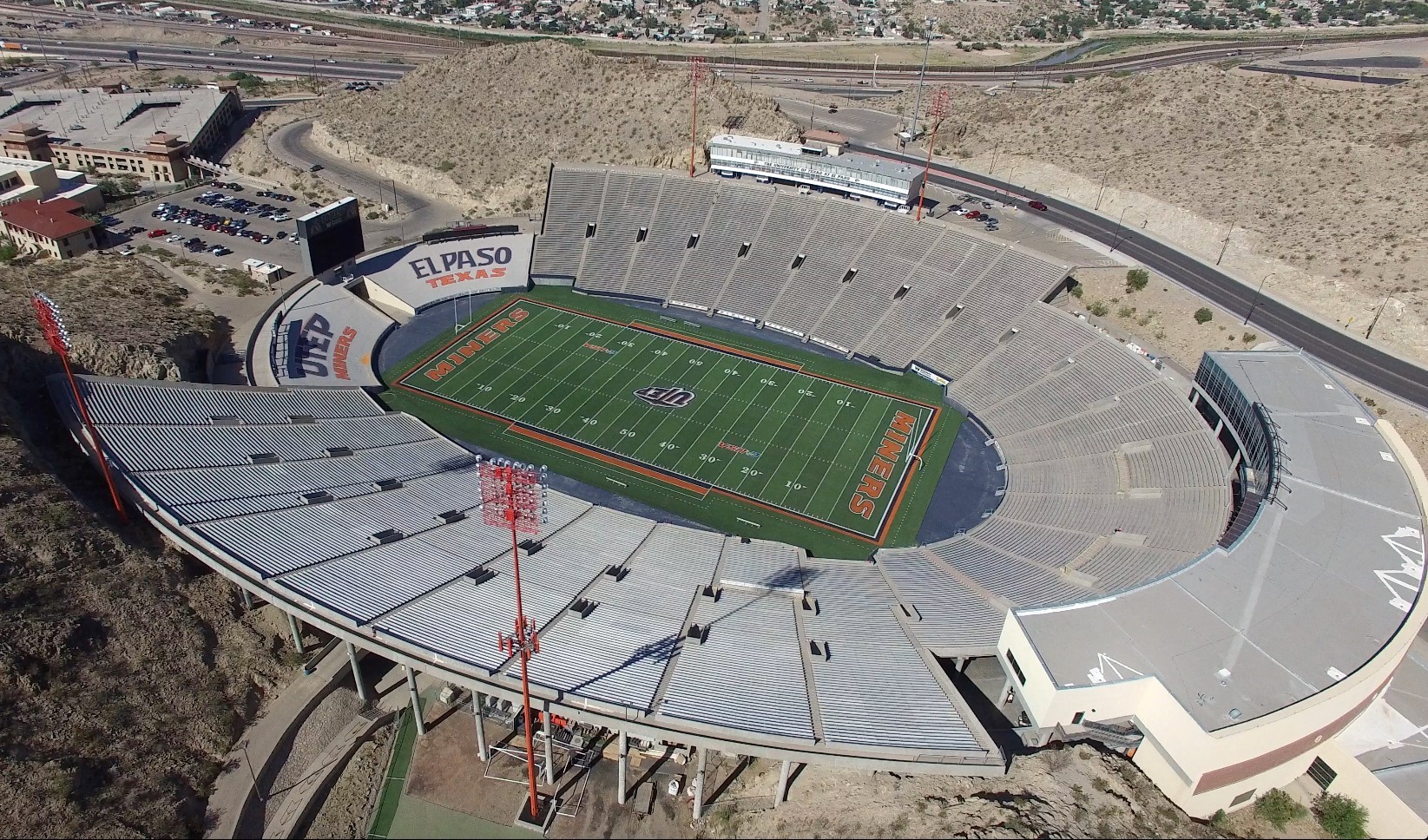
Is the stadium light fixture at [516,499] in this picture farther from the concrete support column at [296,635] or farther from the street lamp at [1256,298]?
the street lamp at [1256,298]

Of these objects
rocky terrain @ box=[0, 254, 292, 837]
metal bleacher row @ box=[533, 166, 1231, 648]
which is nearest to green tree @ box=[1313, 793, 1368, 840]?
metal bleacher row @ box=[533, 166, 1231, 648]

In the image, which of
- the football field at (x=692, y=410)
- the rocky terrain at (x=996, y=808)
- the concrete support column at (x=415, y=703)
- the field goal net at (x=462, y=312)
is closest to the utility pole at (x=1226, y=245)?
the football field at (x=692, y=410)

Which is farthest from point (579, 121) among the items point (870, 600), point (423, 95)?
point (870, 600)

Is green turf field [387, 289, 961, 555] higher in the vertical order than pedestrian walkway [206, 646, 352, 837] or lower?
higher

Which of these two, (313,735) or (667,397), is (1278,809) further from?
(667,397)

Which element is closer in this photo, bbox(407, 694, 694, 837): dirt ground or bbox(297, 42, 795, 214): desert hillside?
bbox(407, 694, 694, 837): dirt ground

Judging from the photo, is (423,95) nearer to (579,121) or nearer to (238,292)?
(579,121)

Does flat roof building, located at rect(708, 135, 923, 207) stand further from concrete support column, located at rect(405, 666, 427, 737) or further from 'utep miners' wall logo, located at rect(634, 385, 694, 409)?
concrete support column, located at rect(405, 666, 427, 737)

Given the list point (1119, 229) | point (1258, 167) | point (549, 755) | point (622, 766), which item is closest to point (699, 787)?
point (622, 766)
